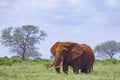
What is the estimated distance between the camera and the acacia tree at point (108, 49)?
71000mm

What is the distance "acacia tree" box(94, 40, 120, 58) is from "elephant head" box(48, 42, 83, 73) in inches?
1927

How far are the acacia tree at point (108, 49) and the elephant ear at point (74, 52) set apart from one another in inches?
1919

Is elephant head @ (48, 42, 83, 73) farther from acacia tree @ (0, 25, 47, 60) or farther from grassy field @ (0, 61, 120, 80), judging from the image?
acacia tree @ (0, 25, 47, 60)

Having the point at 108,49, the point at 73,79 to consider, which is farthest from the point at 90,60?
the point at 108,49

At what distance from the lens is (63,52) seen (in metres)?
20.2

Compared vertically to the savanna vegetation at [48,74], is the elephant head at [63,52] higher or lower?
higher

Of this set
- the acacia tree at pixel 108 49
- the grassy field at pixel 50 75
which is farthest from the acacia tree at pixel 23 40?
the grassy field at pixel 50 75

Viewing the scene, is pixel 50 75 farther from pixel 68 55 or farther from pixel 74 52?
pixel 74 52

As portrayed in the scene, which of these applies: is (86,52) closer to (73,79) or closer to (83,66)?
(83,66)

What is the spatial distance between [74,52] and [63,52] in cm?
64

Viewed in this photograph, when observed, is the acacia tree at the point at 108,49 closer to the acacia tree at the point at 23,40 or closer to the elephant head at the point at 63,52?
the acacia tree at the point at 23,40

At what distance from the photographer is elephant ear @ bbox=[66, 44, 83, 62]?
67.0 ft

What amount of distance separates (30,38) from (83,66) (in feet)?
140

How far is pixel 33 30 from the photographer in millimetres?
65125
